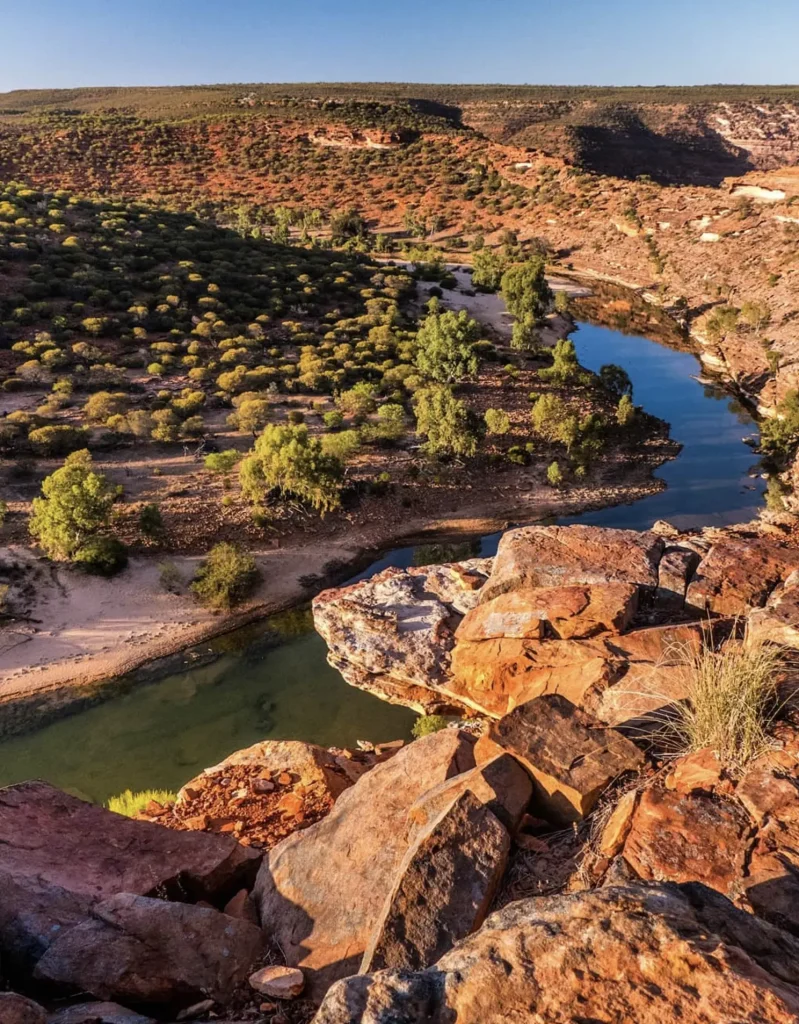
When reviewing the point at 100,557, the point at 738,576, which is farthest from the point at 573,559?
the point at 100,557

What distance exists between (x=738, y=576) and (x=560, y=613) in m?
3.62

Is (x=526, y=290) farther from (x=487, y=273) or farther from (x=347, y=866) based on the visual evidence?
(x=347, y=866)

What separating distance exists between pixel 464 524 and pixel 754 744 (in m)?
23.8

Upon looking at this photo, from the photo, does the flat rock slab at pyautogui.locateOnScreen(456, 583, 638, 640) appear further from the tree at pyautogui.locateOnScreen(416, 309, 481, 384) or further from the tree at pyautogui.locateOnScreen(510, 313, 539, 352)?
the tree at pyautogui.locateOnScreen(510, 313, 539, 352)

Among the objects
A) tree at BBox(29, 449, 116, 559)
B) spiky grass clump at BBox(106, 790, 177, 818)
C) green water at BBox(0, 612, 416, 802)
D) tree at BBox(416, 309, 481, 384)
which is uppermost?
tree at BBox(416, 309, 481, 384)

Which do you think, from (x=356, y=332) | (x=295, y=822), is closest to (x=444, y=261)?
(x=356, y=332)

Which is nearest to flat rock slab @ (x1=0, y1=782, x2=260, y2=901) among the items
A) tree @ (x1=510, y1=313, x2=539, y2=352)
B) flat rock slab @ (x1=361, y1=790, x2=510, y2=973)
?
flat rock slab @ (x1=361, y1=790, x2=510, y2=973)

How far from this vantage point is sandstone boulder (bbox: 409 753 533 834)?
7.48 metres

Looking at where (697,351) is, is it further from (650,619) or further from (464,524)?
(650,619)

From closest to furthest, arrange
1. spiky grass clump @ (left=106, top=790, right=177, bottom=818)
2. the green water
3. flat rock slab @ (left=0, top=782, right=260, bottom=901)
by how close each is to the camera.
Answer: flat rock slab @ (left=0, top=782, right=260, bottom=901) → spiky grass clump @ (left=106, top=790, right=177, bottom=818) → the green water

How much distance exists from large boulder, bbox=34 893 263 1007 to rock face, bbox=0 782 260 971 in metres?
0.50

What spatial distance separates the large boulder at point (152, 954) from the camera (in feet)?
21.3

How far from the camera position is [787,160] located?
441ft

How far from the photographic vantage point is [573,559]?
13.9 meters
